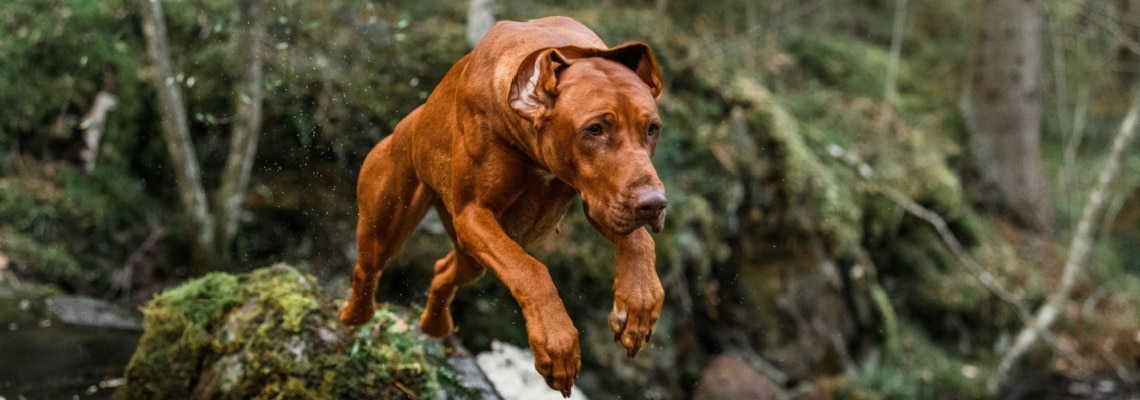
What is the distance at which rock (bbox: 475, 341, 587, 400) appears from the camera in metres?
6.61

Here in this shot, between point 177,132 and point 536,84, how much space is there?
5503 millimetres

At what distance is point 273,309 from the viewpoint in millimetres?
4984

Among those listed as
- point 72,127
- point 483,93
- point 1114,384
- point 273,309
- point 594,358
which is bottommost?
point 1114,384

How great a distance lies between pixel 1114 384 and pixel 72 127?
39.4 ft

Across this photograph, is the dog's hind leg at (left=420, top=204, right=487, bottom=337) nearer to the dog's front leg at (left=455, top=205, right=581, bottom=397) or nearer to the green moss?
the dog's front leg at (left=455, top=205, right=581, bottom=397)

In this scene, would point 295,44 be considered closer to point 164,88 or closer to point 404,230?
point 164,88

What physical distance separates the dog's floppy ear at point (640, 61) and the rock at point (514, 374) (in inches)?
131

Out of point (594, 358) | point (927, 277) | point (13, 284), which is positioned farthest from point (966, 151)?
point (13, 284)

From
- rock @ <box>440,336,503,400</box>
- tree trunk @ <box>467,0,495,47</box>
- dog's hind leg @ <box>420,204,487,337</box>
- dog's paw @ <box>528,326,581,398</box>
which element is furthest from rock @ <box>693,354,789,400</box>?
dog's paw @ <box>528,326,581,398</box>

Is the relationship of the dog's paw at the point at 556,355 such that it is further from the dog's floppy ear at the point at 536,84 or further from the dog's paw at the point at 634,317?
the dog's floppy ear at the point at 536,84

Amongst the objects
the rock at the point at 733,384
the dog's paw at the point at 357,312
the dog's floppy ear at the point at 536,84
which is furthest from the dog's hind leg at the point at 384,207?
the rock at the point at 733,384

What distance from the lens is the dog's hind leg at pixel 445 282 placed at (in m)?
4.46

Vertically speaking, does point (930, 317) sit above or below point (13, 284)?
below

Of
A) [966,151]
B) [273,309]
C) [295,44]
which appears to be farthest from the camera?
[966,151]
